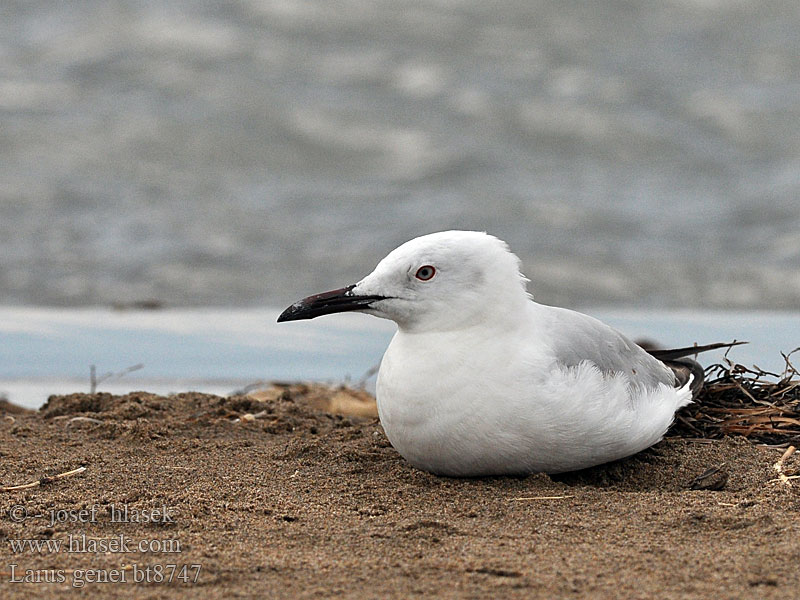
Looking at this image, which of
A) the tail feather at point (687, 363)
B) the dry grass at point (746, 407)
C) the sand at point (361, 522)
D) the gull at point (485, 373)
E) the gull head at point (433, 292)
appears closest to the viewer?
the sand at point (361, 522)

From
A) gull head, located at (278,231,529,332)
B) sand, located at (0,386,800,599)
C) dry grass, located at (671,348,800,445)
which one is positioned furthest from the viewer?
dry grass, located at (671,348,800,445)

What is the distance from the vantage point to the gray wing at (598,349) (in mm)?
4020

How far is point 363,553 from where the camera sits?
288 centimetres

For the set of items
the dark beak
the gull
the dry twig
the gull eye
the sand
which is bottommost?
the sand

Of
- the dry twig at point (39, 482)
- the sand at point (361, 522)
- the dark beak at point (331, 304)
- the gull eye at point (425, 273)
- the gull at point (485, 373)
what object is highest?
the gull eye at point (425, 273)

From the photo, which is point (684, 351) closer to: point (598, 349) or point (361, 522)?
point (598, 349)

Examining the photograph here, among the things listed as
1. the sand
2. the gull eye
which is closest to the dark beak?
the gull eye

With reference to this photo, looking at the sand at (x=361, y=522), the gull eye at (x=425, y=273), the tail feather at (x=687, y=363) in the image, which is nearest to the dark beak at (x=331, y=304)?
the gull eye at (x=425, y=273)

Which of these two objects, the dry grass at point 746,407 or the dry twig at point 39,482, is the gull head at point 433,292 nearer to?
the dry twig at point 39,482

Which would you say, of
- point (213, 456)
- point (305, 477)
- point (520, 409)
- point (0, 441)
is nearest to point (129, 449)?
point (213, 456)

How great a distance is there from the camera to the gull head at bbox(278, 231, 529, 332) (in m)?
3.95

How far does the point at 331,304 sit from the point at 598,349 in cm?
116

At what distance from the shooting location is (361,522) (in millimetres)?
3279

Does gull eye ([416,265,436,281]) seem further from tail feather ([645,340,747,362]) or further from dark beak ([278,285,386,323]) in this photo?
tail feather ([645,340,747,362])
